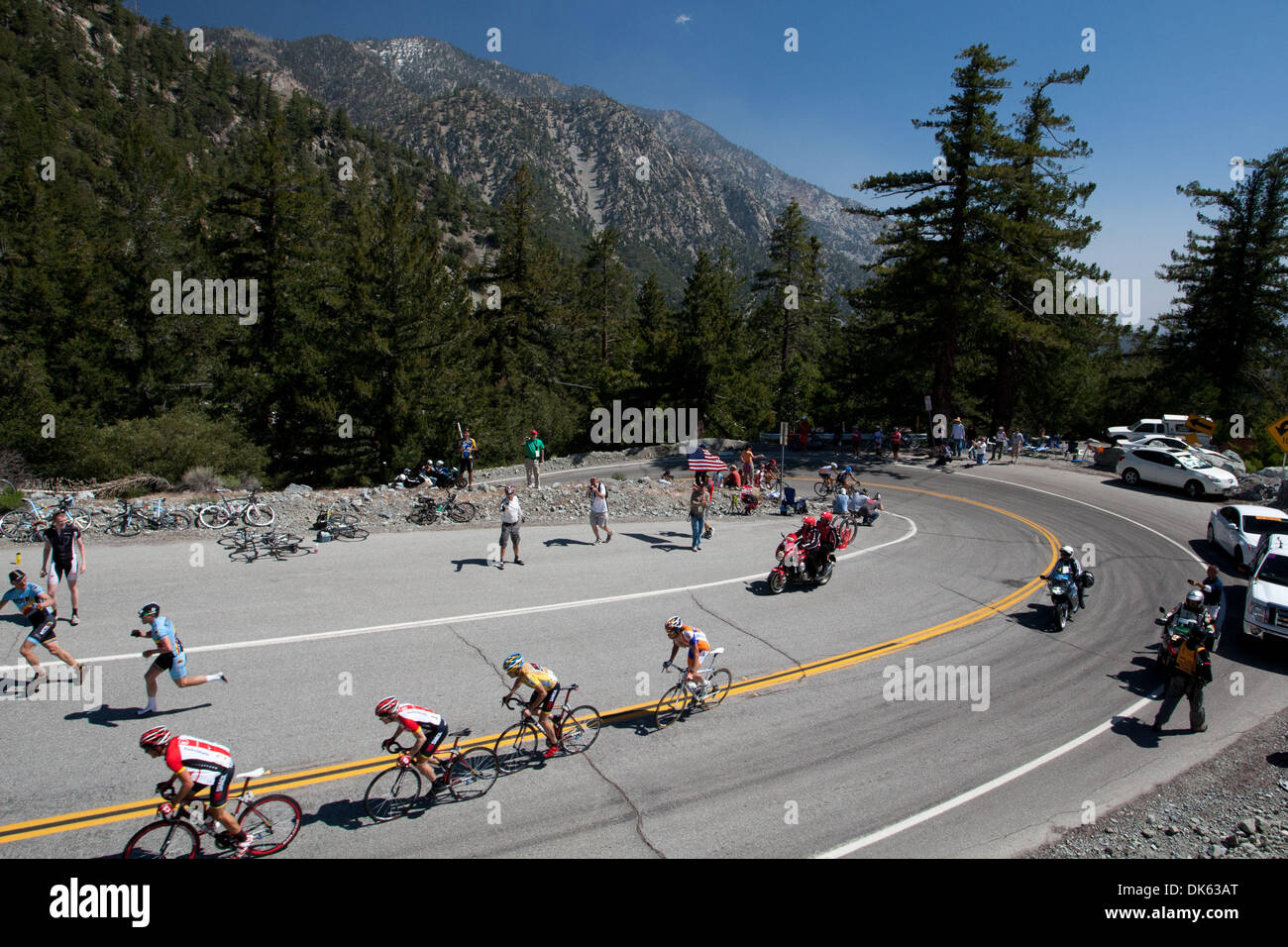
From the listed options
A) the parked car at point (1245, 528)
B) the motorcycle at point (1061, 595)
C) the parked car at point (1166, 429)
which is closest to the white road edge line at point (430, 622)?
the motorcycle at point (1061, 595)

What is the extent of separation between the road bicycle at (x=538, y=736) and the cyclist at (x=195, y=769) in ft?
9.55

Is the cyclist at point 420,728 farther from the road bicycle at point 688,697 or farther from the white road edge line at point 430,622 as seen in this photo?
the white road edge line at point 430,622

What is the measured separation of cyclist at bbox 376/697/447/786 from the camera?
7.09 m

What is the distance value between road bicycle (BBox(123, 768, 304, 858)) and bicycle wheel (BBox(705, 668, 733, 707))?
19.0ft

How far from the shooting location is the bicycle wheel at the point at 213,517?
17.2 metres

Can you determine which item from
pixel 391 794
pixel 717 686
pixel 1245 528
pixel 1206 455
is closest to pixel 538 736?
pixel 391 794

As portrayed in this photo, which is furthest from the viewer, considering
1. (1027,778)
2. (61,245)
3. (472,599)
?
(61,245)

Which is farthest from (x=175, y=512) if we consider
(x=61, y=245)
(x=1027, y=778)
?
(x=61, y=245)

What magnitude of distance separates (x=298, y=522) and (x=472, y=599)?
7.62 meters

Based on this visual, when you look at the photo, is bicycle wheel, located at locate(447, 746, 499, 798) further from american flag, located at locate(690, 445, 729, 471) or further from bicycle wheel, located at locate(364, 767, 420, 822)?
american flag, located at locate(690, 445, 729, 471)

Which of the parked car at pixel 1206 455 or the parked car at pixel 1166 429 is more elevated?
the parked car at pixel 1166 429

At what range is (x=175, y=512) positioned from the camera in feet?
56.8
